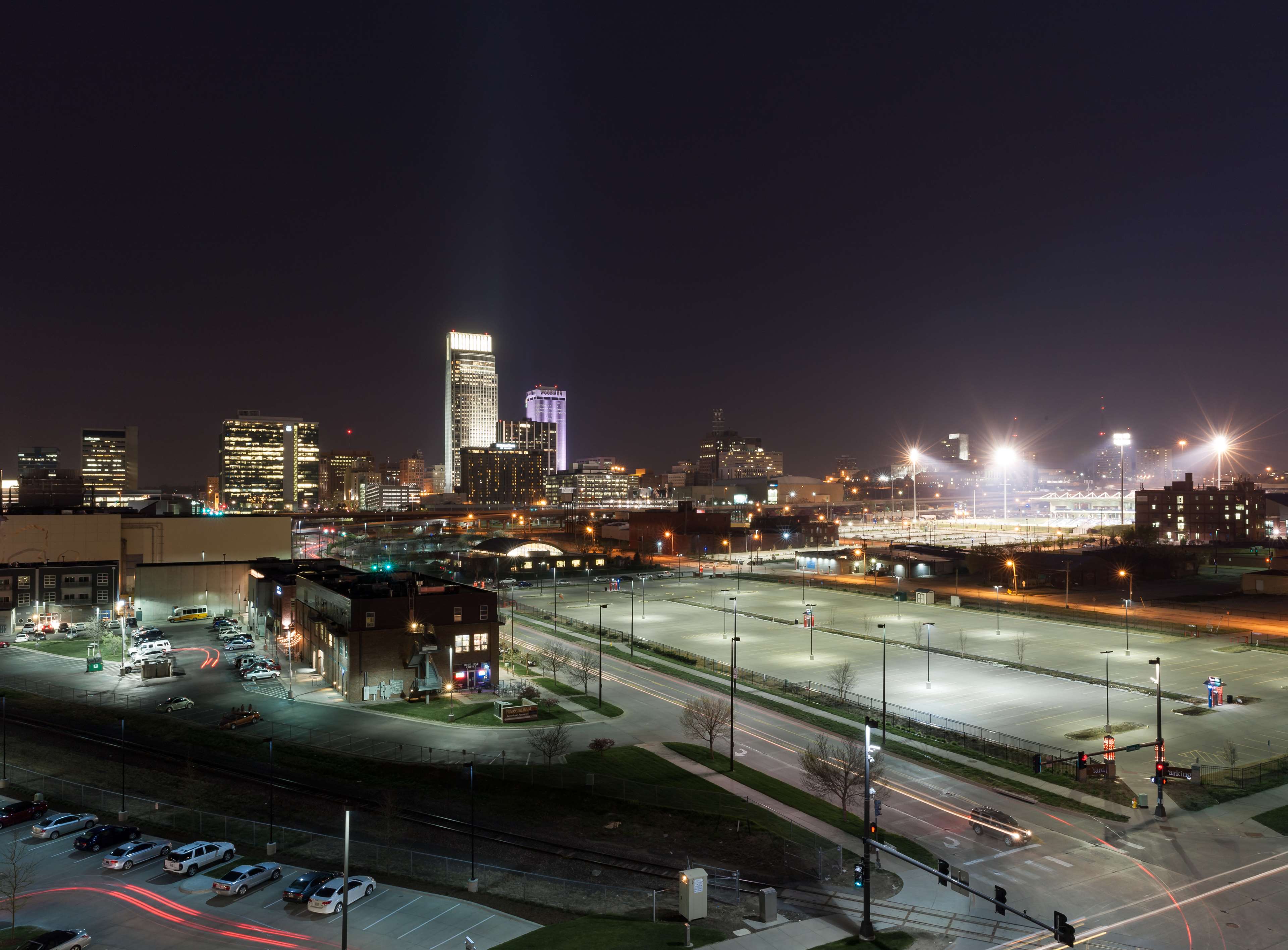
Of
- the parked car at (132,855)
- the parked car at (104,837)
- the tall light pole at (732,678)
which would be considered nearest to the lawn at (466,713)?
the tall light pole at (732,678)

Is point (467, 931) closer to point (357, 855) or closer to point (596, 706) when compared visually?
point (357, 855)

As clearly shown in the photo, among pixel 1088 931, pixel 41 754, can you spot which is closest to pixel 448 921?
pixel 1088 931

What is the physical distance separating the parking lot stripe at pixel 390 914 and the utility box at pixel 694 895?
312 inches

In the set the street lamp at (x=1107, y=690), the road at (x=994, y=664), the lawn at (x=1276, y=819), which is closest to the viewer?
the lawn at (x=1276, y=819)

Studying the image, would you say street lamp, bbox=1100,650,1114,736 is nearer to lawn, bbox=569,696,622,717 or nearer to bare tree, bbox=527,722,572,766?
lawn, bbox=569,696,622,717

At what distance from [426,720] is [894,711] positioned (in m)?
24.5

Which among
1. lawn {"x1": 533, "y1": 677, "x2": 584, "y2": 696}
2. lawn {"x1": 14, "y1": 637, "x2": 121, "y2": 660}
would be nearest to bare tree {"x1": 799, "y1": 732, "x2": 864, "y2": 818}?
lawn {"x1": 533, "y1": 677, "x2": 584, "y2": 696}

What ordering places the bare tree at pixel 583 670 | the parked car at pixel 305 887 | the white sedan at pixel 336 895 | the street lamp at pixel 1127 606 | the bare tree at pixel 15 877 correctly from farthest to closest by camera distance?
1. the street lamp at pixel 1127 606
2. the bare tree at pixel 583 670
3. the parked car at pixel 305 887
4. the white sedan at pixel 336 895
5. the bare tree at pixel 15 877

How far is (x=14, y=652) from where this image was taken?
190 feet

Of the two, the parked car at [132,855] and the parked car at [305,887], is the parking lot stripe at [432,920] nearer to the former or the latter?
the parked car at [305,887]

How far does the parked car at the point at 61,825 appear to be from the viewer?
1078 inches

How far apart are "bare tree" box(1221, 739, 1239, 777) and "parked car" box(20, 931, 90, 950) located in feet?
129

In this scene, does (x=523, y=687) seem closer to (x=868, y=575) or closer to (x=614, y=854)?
(x=614, y=854)

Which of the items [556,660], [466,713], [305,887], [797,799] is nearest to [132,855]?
[305,887]
